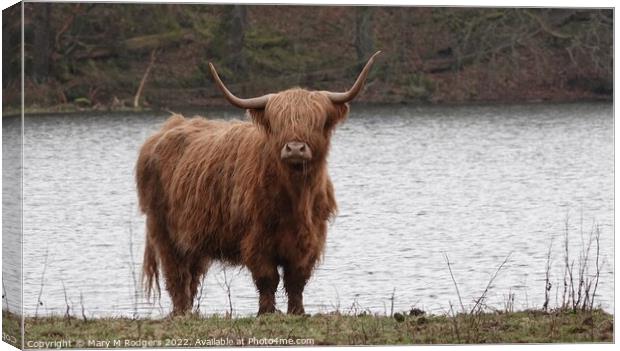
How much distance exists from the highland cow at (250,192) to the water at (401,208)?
0.30 meters

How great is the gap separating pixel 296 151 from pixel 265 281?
3.71ft

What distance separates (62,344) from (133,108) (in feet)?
8.58

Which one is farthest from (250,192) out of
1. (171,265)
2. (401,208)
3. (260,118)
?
(401,208)

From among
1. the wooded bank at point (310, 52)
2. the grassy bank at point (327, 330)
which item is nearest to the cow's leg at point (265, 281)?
the grassy bank at point (327, 330)

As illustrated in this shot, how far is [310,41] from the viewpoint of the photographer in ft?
44.3

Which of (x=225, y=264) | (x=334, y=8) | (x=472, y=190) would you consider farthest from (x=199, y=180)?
(x=472, y=190)

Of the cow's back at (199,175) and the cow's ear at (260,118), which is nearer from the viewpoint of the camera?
the cow's ear at (260,118)

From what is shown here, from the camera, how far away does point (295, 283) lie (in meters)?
12.7

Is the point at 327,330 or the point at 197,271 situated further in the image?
the point at 197,271

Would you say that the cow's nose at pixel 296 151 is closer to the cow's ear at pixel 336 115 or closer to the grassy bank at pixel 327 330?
the cow's ear at pixel 336 115

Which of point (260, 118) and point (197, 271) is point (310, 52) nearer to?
point (260, 118)

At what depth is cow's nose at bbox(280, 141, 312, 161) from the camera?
12.0 meters

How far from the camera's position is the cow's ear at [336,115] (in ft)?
40.5

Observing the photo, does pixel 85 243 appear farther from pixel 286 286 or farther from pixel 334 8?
pixel 334 8
